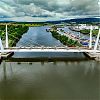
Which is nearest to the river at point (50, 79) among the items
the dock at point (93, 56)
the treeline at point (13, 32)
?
the dock at point (93, 56)

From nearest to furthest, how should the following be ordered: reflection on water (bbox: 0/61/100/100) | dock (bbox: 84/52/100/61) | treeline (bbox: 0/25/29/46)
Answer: reflection on water (bbox: 0/61/100/100), dock (bbox: 84/52/100/61), treeline (bbox: 0/25/29/46)

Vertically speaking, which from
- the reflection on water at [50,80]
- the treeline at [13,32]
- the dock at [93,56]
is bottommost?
the reflection on water at [50,80]

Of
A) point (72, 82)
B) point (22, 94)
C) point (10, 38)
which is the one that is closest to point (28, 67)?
point (72, 82)

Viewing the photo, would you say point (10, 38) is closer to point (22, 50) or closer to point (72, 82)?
point (22, 50)

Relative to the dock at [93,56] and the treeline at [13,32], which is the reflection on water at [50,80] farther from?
the treeline at [13,32]

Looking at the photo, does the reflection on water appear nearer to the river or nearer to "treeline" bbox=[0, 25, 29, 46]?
the river

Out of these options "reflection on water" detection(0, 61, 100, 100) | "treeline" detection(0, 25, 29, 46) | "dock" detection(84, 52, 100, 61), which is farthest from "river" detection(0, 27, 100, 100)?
"treeline" detection(0, 25, 29, 46)

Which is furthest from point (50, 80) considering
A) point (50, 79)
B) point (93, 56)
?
point (93, 56)

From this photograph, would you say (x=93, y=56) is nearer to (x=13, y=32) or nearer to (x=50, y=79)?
(x=50, y=79)
